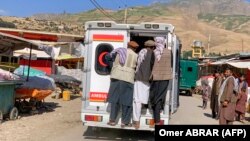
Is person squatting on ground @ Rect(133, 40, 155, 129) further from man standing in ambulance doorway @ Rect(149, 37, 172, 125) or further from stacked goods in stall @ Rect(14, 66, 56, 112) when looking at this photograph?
stacked goods in stall @ Rect(14, 66, 56, 112)

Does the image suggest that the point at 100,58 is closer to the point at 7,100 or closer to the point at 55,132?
the point at 55,132

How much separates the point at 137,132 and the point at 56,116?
4252mm

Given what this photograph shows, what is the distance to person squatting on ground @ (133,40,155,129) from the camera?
1012 centimetres

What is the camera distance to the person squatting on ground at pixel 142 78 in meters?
10.1

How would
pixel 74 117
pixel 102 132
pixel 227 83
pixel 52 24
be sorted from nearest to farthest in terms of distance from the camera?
pixel 227 83, pixel 102 132, pixel 74 117, pixel 52 24

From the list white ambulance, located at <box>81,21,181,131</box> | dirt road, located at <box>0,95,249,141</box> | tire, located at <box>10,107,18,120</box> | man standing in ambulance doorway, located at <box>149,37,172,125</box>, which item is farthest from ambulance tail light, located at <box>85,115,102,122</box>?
tire, located at <box>10,107,18,120</box>

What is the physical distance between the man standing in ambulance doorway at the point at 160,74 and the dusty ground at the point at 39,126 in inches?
107

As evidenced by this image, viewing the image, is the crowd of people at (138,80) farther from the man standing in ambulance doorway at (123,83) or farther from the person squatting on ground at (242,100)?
the person squatting on ground at (242,100)

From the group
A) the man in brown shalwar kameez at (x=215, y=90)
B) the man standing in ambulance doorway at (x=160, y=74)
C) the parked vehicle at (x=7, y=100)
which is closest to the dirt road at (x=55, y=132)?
the parked vehicle at (x=7, y=100)

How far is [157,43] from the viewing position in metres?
10.2

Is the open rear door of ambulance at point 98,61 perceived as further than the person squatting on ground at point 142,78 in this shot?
Yes

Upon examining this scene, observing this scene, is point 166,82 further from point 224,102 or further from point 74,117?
point 74,117

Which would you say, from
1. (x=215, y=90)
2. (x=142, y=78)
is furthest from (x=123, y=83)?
(x=215, y=90)

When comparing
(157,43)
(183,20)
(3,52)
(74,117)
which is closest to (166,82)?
(157,43)
